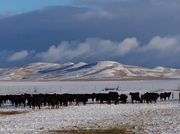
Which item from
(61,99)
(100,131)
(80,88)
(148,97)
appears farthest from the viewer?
(80,88)

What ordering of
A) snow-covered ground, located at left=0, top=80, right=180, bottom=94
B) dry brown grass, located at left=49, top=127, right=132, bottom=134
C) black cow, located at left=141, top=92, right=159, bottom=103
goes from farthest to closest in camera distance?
snow-covered ground, located at left=0, top=80, right=180, bottom=94, black cow, located at left=141, top=92, right=159, bottom=103, dry brown grass, located at left=49, top=127, right=132, bottom=134

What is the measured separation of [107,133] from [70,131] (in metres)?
1.82

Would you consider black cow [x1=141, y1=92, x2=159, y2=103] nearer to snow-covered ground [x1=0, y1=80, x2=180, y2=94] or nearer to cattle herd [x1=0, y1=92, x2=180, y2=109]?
cattle herd [x1=0, y1=92, x2=180, y2=109]

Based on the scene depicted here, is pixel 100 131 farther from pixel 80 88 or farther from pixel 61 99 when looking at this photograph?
pixel 80 88

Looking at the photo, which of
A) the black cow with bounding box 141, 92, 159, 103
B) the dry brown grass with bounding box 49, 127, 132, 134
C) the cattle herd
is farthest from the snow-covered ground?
the dry brown grass with bounding box 49, 127, 132, 134

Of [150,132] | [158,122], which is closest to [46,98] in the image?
[158,122]

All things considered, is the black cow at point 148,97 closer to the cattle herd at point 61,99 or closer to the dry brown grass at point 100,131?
the cattle herd at point 61,99

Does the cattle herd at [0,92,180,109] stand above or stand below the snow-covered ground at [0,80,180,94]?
below

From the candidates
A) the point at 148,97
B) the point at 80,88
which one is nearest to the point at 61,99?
the point at 148,97

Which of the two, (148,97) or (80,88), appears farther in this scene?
(80,88)

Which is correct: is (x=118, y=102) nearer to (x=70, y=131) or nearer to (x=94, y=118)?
(x=94, y=118)

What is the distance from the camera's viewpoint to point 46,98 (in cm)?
3962

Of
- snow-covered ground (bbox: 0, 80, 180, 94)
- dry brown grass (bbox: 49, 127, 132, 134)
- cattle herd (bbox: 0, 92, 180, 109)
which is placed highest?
snow-covered ground (bbox: 0, 80, 180, 94)

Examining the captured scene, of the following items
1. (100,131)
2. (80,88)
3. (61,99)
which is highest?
(80,88)
